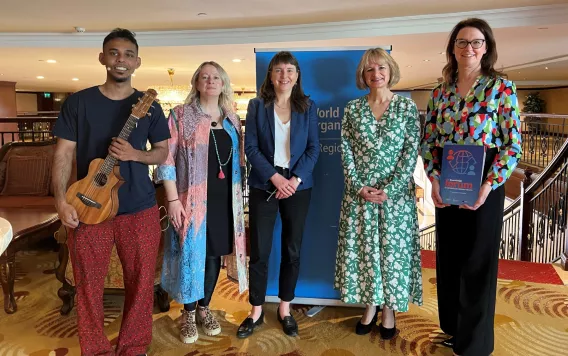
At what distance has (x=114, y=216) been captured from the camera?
6.74 feet

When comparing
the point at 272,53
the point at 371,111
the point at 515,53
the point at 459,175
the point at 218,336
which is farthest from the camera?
the point at 515,53

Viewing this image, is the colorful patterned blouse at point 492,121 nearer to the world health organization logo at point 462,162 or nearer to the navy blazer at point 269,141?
the world health organization logo at point 462,162

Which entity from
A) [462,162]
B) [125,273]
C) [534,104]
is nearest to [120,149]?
[125,273]

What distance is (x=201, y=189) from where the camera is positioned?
95.4 inches

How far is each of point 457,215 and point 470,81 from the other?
0.64 m

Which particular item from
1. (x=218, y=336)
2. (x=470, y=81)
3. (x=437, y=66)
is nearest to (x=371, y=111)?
(x=470, y=81)

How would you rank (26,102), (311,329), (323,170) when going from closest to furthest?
1. (311,329)
2. (323,170)
3. (26,102)

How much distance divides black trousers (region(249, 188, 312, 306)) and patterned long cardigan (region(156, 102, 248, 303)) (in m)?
0.10

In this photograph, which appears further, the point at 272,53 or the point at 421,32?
the point at 421,32

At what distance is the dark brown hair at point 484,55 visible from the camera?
79.4 inches

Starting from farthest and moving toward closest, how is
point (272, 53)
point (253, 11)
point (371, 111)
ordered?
point (253, 11)
point (272, 53)
point (371, 111)

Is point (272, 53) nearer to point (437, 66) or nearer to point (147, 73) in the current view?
point (437, 66)

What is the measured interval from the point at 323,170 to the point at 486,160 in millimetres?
1063

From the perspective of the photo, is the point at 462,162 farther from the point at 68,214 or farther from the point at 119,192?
the point at 68,214
